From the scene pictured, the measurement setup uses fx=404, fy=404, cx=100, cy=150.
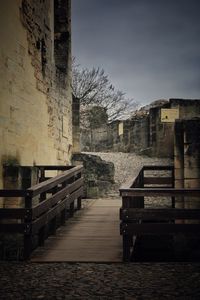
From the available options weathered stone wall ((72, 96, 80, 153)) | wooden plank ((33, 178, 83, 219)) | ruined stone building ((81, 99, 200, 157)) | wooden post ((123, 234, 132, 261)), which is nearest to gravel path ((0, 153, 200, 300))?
wooden post ((123, 234, 132, 261))

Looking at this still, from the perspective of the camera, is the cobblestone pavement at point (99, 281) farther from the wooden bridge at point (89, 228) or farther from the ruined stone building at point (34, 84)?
the ruined stone building at point (34, 84)

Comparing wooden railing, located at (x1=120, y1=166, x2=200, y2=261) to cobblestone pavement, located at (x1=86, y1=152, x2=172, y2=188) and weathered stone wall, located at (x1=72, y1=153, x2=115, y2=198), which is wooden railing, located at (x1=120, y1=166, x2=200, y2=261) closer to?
weathered stone wall, located at (x1=72, y1=153, x2=115, y2=198)

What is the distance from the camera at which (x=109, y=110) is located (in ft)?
81.0

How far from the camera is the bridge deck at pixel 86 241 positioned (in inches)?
204

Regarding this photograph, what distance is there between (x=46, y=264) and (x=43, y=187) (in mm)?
1169

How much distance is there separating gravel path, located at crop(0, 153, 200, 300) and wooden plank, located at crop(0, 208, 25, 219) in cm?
59

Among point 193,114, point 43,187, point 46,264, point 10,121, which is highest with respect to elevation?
point 193,114

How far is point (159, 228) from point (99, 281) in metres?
1.26

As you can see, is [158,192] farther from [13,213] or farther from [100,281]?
[13,213]

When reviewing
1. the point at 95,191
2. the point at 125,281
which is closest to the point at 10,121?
the point at 125,281

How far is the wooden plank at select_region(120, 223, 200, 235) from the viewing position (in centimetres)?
500

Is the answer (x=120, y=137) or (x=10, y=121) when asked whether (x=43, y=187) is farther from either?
(x=120, y=137)

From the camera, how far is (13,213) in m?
5.11

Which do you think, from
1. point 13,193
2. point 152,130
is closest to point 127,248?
point 13,193
